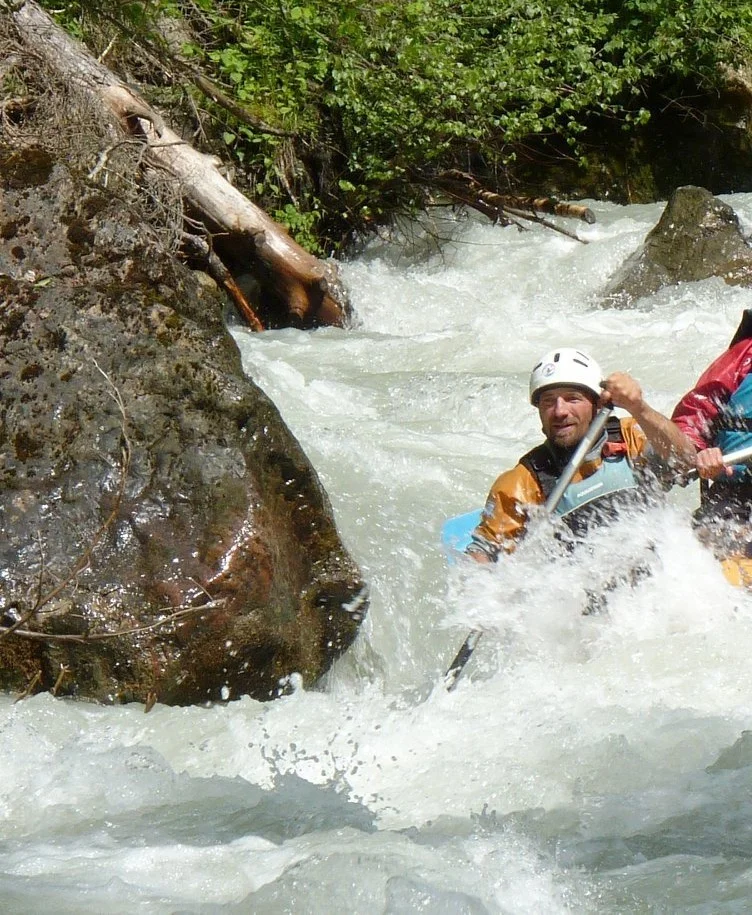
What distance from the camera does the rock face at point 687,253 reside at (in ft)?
28.9

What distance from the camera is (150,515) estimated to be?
3918mm

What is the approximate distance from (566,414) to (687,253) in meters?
5.18

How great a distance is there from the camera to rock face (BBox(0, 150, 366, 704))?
146 inches

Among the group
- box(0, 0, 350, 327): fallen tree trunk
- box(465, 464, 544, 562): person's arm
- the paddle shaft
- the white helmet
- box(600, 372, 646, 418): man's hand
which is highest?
box(600, 372, 646, 418): man's hand

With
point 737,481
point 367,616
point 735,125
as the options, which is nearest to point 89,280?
point 367,616

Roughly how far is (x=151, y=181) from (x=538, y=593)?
3.78 meters

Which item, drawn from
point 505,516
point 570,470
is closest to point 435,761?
point 505,516

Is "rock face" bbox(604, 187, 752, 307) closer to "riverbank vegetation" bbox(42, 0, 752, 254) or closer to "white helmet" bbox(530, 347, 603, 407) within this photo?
"riverbank vegetation" bbox(42, 0, 752, 254)

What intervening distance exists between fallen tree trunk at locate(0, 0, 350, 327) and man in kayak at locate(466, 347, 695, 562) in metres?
3.71

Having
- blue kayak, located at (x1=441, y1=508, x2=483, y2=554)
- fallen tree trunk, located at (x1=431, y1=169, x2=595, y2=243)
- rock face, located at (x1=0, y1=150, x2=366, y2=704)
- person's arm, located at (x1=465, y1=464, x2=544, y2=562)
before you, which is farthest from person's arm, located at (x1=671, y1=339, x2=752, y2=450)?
fallen tree trunk, located at (x1=431, y1=169, x2=595, y2=243)

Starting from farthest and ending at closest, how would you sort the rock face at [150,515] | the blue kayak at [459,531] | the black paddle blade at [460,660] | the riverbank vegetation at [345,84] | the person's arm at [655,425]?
the riverbank vegetation at [345,84], the blue kayak at [459,531], the person's arm at [655,425], the black paddle blade at [460,660], the rock face at [150,515]

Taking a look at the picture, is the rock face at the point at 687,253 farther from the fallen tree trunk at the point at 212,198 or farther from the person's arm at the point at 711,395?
the person's arm at the point at 711,395

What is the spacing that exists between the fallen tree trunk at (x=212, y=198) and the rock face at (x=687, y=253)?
→ 2.22 m

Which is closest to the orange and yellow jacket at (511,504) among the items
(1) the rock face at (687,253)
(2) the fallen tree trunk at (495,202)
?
(1) the rock face at (687,253)
